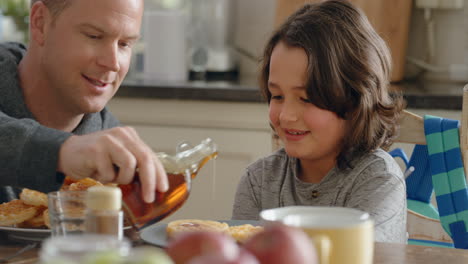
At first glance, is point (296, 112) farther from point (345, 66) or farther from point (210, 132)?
point (210, 132)

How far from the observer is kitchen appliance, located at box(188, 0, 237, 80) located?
9.14 ft

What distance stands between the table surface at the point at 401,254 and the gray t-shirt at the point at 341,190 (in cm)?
18

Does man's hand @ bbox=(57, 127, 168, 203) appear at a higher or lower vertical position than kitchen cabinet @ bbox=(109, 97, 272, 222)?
higher

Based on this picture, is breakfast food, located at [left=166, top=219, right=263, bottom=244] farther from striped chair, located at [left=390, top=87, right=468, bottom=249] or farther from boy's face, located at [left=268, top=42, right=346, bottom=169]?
striped chair, located at [left=390, top=87, right=468, bottom=249]

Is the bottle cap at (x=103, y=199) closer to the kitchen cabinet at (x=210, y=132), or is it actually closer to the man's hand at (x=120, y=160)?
the man's hand at (x=120, y=160)

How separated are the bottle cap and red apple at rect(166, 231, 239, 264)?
0.14m

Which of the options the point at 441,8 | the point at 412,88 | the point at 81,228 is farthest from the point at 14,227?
the point at 441,8

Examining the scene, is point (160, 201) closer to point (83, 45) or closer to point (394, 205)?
point (394, 205)

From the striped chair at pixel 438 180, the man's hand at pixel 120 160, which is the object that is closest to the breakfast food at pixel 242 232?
the man's hand at pixel 120 160

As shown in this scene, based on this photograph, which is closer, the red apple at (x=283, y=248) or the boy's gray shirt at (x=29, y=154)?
the red apple at (x=283, y=248)

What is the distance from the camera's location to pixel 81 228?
806 mm

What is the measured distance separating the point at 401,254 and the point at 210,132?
142 centimetres

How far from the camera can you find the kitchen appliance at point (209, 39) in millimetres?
2787

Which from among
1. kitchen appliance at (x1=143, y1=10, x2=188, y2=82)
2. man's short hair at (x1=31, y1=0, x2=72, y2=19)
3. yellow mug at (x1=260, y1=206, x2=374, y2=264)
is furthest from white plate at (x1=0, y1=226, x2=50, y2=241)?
kitchen appliance at (x1=143, y1=10, x2=188, y2=82)
